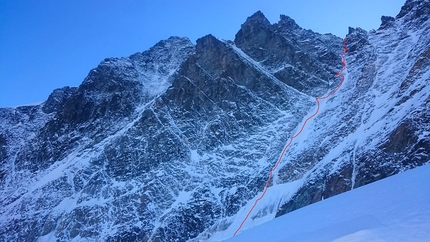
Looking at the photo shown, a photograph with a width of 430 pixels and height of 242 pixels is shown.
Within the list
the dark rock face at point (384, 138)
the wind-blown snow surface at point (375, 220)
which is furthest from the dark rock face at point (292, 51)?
the wind-blown snow surface at point (375, 220)

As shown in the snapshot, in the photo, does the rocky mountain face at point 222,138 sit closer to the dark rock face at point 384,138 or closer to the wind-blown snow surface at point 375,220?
the dark rock face at point 384,138

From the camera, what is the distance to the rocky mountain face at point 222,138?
51062mm

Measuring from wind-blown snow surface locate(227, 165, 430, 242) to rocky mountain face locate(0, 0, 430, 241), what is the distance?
116 feet

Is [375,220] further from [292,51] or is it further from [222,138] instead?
[292,51]

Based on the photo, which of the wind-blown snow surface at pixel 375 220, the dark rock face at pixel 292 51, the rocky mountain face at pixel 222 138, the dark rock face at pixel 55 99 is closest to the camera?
the wind-blown snow surface at pixel 375 220

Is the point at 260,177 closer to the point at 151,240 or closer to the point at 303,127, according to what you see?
the point at 303,127

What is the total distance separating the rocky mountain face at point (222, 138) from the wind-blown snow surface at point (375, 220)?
3529 centimetres

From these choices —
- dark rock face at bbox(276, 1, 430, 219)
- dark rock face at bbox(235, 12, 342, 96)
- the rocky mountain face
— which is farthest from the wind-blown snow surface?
dark rock face at bbox(235, 12, 342, 96)

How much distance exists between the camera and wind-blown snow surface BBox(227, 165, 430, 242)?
6.32 m

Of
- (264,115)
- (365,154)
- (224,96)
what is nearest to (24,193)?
(224,96)

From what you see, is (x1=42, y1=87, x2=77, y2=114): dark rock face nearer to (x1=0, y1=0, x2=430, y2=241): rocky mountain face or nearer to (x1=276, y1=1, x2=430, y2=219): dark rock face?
(x1=0, y1=0, x2=430, y2=241): rocky mountain face

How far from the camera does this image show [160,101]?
86625 millimetres

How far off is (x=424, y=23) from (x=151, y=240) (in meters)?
72.3

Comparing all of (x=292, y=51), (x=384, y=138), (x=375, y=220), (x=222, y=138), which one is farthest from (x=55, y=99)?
(x=375, y=220)
